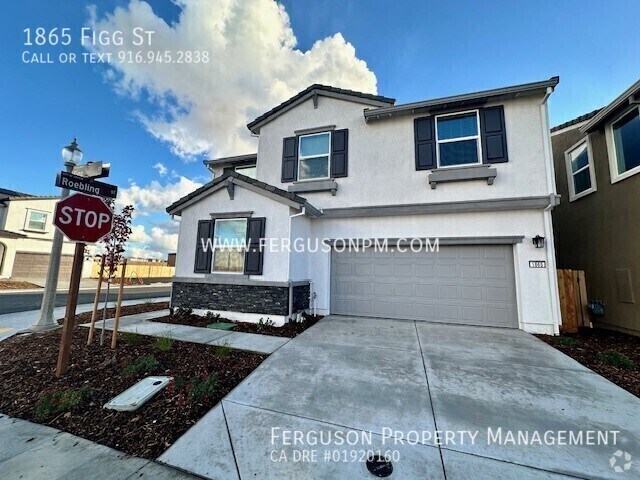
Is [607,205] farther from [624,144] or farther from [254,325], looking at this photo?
[254,325]

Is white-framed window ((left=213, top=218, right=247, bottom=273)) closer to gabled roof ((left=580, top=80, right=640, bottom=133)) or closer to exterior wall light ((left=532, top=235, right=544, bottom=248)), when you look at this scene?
exterior wall light ((left=532, top=235, right=544, bottom=248))

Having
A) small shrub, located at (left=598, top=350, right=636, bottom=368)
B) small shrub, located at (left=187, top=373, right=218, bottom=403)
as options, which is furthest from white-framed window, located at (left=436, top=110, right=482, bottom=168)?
small shrub, located at (left=187, top=373, right=218, bottom=403)

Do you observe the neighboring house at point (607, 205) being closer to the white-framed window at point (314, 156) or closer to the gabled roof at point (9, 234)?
the white-framed window at point (314, 156)

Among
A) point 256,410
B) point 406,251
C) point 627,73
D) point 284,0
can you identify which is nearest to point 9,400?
point 256,410

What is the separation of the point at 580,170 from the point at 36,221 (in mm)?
31756

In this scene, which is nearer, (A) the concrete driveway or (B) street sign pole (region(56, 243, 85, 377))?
(A) the concrete driveway

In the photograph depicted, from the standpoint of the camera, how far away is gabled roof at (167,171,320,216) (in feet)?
22.4

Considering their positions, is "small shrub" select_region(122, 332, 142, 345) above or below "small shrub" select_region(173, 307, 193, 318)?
below

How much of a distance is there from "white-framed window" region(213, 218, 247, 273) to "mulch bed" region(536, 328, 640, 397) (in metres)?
7.69

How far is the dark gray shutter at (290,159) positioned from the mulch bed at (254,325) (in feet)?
15.6

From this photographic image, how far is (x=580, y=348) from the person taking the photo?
210 inches

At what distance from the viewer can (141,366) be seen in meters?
3.83

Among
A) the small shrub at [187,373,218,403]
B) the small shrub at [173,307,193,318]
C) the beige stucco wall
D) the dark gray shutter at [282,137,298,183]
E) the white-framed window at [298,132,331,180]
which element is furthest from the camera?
the dark gray shutter at [282,137,298,183]

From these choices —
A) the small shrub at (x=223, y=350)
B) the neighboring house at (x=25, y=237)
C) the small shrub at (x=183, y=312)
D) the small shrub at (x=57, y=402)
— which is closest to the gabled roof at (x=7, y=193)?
the neighboring house at (x=25, y=237)
